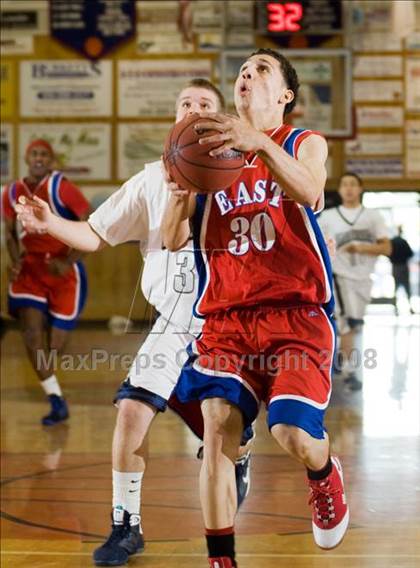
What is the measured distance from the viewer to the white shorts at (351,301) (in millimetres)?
9820

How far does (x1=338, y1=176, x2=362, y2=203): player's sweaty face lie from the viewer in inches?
396

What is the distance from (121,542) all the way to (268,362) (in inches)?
50.4

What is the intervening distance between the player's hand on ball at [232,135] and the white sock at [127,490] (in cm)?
177

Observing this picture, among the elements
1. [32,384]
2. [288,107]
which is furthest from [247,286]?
[32,384]

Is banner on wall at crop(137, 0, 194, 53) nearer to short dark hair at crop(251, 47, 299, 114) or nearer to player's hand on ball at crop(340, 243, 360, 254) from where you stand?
player's hand on ball at crop(340, 243, 360, 254)

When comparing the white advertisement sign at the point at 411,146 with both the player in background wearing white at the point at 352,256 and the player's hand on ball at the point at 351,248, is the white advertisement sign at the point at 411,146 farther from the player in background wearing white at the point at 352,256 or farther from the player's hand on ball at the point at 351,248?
the player's hand on ball at the point at 351,248

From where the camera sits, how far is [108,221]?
444 centimetres

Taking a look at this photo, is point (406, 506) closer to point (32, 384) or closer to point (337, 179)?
point (32, 384)

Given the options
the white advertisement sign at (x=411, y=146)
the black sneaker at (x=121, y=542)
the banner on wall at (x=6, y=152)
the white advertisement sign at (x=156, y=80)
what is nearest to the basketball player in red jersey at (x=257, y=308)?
the black sneaker at (x=121, y=542)

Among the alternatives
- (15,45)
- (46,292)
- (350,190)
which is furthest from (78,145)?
(46,292)

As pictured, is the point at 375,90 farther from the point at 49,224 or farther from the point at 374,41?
the point at 49,224

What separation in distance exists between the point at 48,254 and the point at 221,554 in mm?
5239

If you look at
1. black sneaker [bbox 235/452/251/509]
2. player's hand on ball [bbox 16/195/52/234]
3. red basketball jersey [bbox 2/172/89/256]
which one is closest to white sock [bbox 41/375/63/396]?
red basketball jersey [bbox 2/172/89/256]

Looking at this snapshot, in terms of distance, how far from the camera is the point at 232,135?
322 cm
